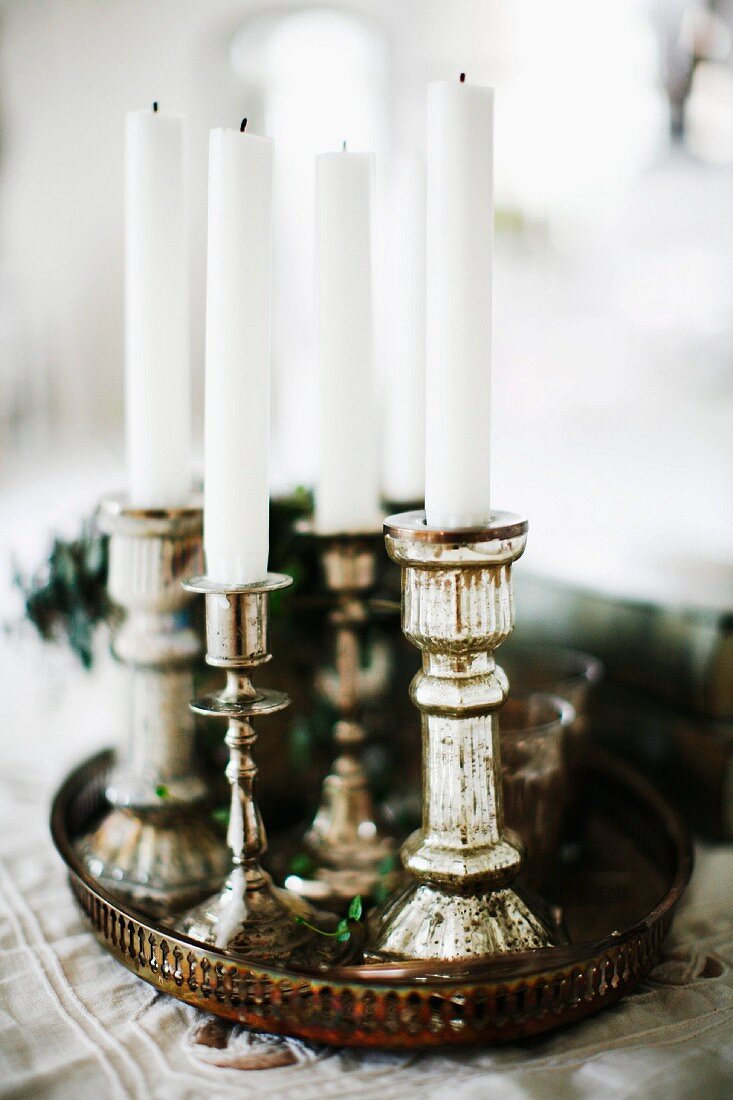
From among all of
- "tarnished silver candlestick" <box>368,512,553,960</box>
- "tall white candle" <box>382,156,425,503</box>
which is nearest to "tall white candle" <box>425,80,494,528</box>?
"tarnished silver candlestick" <box>368,512,553,960</box>

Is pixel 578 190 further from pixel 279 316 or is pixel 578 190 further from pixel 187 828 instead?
pixel 187 828

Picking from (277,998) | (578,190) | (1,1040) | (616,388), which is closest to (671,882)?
(277,998)

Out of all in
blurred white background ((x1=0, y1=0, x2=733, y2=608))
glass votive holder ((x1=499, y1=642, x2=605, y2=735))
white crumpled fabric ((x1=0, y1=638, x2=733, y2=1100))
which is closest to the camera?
white crumpled fabric ((x1=0, y1=638, x2=733, y2=1100))

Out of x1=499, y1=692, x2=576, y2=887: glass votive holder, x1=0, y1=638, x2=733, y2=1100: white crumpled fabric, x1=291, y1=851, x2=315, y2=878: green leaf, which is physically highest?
x1=499, y1=692, x2=576, y2=887: glass votive holder

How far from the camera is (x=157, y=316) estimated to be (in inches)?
19.4

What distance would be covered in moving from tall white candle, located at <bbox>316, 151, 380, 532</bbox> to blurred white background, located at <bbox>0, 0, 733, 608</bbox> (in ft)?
0.92

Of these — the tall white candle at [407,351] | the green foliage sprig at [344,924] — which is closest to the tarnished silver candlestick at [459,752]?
the green foliage sprig at [344,924]

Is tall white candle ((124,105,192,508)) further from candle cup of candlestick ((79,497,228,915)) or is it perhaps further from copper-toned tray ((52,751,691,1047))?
copper-toned tray ((52,751,691,1047))

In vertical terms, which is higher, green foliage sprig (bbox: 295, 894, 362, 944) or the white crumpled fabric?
green foliage sprig (bbox: 295, 894, 362, 944)

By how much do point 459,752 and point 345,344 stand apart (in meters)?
0.22

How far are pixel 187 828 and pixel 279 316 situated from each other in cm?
120

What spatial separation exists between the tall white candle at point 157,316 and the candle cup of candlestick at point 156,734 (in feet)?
0.08

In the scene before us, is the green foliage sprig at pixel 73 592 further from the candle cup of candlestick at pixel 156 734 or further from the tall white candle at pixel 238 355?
the tall white candle at pixel 238 355

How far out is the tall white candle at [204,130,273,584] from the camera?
0.38 m
